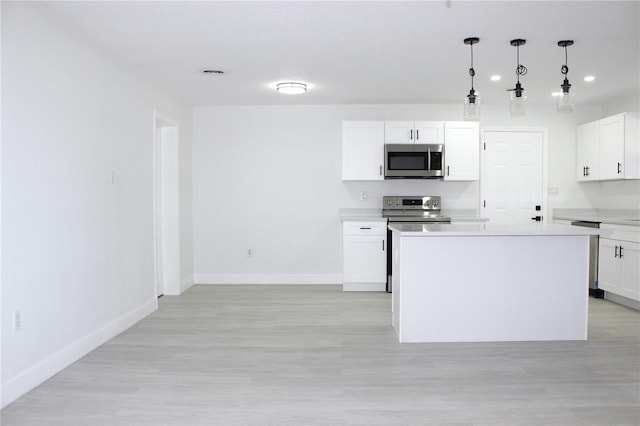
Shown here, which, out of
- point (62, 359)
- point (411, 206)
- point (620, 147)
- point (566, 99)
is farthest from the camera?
point (411, 206)

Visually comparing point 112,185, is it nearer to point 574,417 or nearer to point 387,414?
point 387,414

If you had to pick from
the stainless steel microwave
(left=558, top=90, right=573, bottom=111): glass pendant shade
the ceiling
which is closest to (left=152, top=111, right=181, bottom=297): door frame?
the ceiling

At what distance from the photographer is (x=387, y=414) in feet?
7.66

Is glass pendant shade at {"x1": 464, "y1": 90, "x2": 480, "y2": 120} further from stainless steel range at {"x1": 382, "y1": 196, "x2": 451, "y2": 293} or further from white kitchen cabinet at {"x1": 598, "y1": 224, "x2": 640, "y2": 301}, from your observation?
stainless steel range at {"x1": 382, "y1": 196, "x2": 451, "y2": 293}

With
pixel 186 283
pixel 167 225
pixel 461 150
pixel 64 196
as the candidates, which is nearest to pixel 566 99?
pixel 461 150

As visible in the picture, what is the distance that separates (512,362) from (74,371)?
293 cm

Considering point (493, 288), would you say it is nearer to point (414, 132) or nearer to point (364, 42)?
point (364, 42)

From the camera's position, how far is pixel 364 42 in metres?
3.42

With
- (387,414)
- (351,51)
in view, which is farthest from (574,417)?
(351,51)

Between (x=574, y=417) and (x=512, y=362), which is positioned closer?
(x=574, y=417)

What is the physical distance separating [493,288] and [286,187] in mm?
3129

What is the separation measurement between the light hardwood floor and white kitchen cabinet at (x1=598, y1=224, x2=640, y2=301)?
0.54 meters

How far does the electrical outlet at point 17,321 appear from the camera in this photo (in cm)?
250

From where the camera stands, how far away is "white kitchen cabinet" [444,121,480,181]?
5492 millimetres
